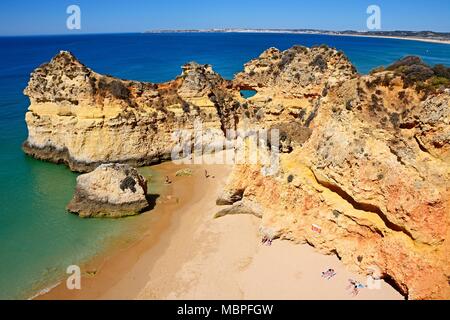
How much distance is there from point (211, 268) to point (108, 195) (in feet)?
29.7

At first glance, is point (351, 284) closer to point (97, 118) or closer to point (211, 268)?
point (211, 268)

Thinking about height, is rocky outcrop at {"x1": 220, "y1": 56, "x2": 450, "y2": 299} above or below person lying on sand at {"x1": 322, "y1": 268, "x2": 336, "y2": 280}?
above

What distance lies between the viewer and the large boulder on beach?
2312cm

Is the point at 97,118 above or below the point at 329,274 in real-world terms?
above

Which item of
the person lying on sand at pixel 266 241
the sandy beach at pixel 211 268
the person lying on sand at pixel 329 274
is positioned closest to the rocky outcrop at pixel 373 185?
the person lying on sand at pixel 266 241

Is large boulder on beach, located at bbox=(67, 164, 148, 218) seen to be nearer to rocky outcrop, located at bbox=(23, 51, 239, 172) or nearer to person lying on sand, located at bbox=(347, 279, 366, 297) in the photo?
rocky outcrop, located at bbox=(23, 51, 239, 172)

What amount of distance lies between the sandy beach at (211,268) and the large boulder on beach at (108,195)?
7.15 feet

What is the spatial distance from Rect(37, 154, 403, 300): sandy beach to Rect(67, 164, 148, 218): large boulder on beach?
218cm

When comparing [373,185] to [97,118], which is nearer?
[373,185]

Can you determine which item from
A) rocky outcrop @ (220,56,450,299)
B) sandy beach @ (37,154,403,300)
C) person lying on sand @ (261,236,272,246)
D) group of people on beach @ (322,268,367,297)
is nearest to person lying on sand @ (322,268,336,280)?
group of people on beach @ (322,268,367,297)

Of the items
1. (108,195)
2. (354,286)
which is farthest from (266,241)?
(108,195)

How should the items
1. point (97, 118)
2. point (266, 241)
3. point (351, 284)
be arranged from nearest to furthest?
1. point (351, 284)
2. point (266, 241)
3. point (97, 118)

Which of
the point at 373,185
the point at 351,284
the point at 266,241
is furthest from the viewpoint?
the point at 266,241

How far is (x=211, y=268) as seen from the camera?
17562 millimetres
